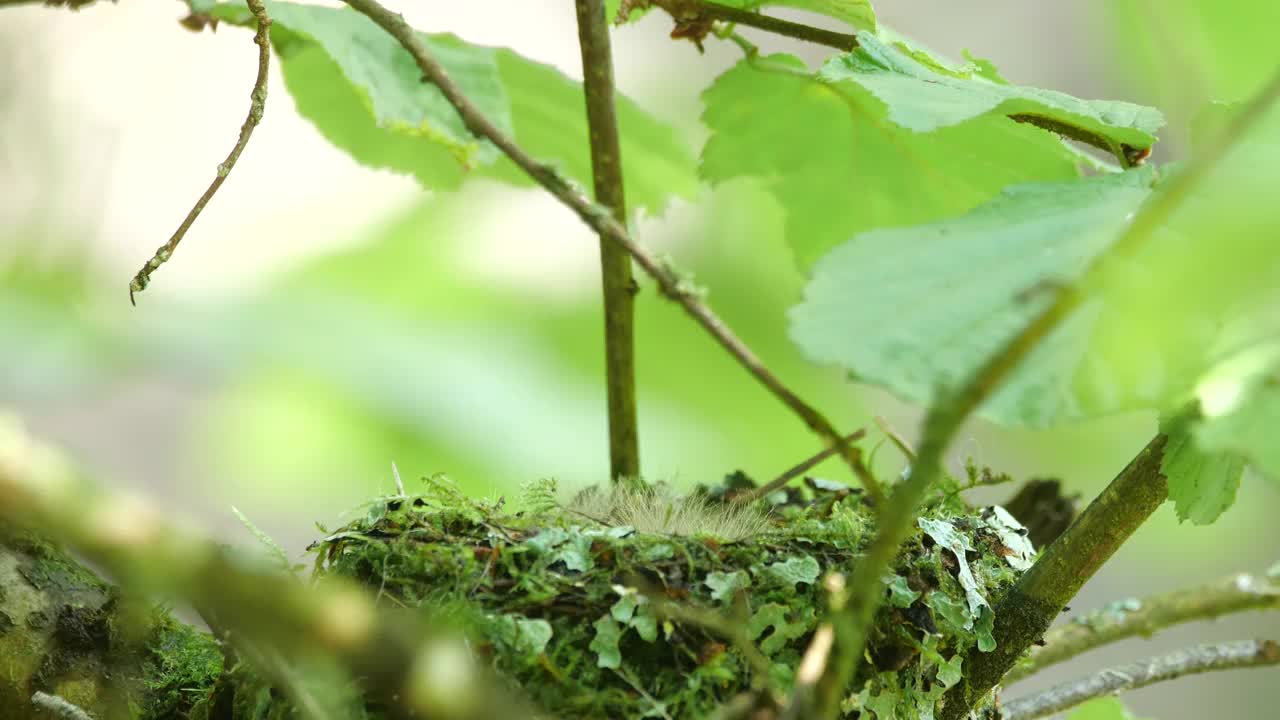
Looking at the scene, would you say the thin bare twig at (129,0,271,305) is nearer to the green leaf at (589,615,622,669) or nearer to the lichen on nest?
the lichen on nest

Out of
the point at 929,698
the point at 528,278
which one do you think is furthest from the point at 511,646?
the point at 528,278

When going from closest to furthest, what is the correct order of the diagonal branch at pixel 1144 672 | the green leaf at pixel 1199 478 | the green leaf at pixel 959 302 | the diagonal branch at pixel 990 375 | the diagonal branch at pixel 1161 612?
1. the diagonal branch at pixel 990 375
2. the green leaf at pixel 959 302
3. the green leaf at pixel 1199 478
4. the diagonal branch at pixel 1144 672
5. the diagonal branch at pixel 1161 612

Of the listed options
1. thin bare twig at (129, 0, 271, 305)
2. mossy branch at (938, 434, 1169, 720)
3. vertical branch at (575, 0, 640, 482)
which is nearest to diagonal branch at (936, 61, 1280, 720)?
mossy branch at (938, 434, 1169, 720)

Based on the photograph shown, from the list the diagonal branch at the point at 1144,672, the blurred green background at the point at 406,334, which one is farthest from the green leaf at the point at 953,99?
the diagonal branch at the point at 1144,672

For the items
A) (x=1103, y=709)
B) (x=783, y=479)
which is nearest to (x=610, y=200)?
(x=783, y=479)

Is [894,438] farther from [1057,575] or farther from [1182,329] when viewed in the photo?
[1182,329]

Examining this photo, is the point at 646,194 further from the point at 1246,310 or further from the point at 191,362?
the point at 1246,310

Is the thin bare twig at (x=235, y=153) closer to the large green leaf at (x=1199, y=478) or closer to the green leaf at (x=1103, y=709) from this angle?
the large green leaf at (x=1199, y=478)
